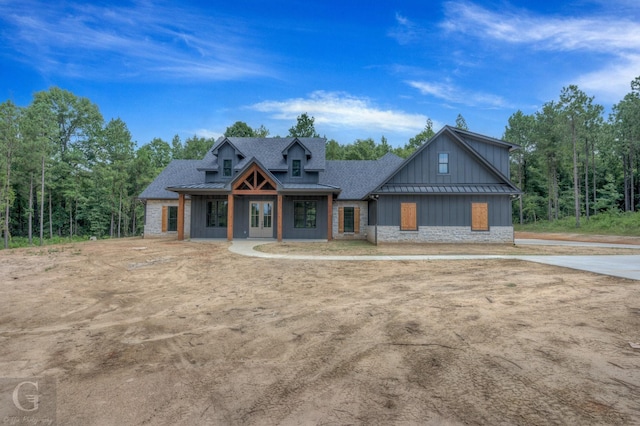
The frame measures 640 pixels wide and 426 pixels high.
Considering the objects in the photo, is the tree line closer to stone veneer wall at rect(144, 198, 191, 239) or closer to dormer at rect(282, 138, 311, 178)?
dormer at rect(282, 138, 311, 178)

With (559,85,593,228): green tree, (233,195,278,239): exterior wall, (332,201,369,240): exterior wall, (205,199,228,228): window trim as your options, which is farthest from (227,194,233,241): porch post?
(559,85,593,228): green tree

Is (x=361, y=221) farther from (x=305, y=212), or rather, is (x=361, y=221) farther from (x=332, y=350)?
(x=332, y=350)

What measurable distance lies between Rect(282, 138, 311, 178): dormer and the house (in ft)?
0.24

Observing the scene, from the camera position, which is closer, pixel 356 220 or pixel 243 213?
pixel 243 213

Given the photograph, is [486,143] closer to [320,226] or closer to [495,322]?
[320,226]

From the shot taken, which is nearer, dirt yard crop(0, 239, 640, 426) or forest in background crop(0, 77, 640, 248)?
dirt yard crop(0, 239, 640, 426)

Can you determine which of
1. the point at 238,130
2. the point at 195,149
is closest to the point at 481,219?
the point at 238,130

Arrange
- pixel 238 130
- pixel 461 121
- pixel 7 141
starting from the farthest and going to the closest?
pixel 461 121 < pixel 238 130 < pixel 7 141

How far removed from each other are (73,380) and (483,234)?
18956 millimetres

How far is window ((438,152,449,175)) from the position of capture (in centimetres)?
1830

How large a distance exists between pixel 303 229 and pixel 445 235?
911 cm

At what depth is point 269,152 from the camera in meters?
23.9

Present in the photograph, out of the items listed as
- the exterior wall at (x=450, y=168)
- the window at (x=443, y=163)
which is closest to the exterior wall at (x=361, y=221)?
the exterior wall at (x=450, y=168)

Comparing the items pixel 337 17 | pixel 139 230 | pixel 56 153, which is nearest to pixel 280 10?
pixel 337 17
